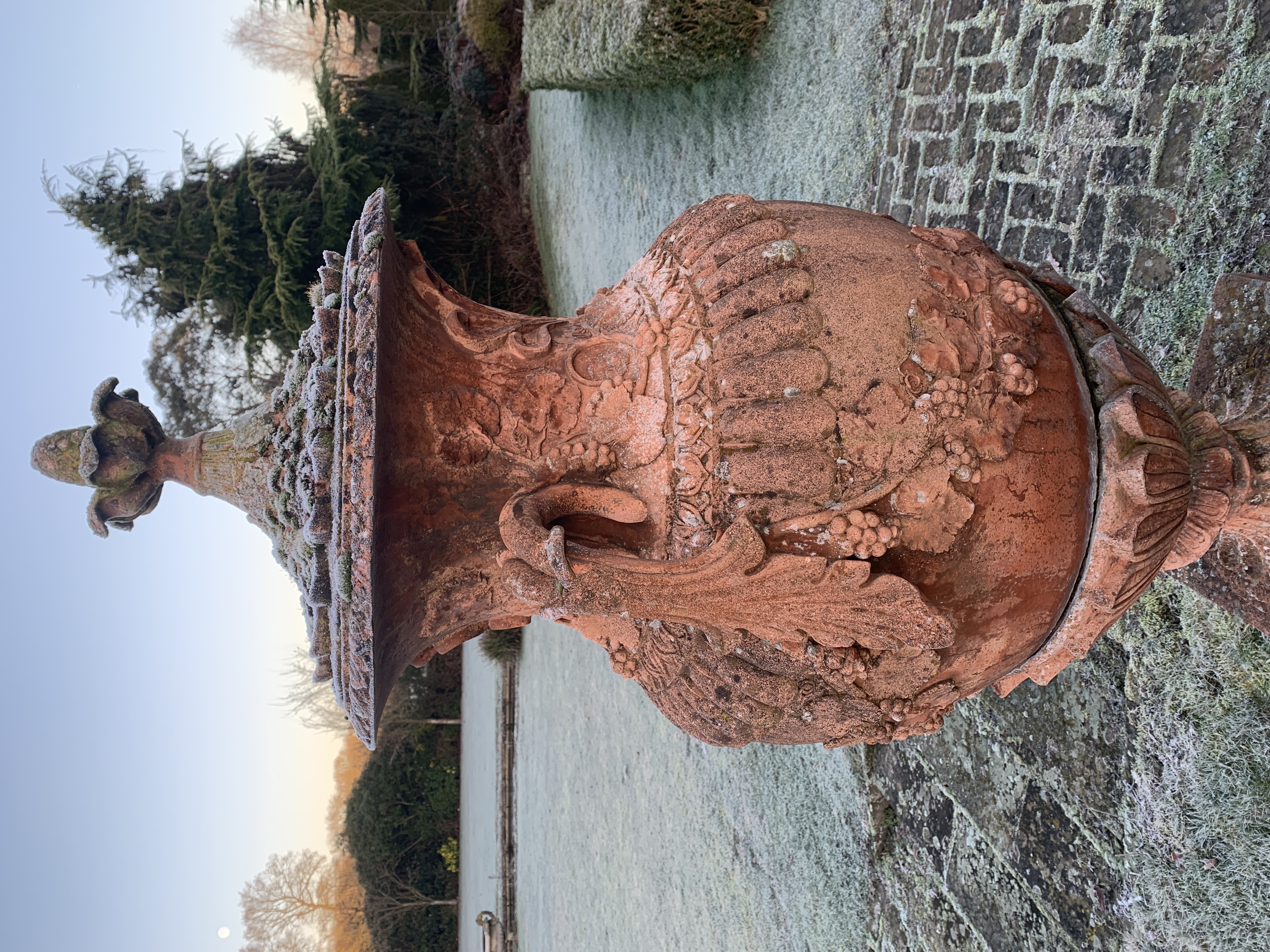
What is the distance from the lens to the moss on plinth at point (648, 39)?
4.89 m

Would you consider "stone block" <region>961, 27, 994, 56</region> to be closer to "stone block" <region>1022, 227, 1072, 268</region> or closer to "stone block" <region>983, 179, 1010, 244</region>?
"stone block" <region>983, 179, 1010, 244</region>

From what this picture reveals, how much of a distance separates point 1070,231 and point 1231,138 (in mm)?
658

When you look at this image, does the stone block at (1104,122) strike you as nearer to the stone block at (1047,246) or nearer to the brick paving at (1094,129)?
the brick paving at (1094,129)

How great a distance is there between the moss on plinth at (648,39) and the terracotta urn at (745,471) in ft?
11.8

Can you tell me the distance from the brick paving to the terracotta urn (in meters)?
1.03

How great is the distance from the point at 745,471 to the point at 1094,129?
2326mm

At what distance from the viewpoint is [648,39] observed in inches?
197

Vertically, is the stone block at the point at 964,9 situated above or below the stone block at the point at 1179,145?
above

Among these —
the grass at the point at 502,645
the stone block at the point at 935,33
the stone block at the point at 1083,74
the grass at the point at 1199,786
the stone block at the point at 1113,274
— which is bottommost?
the grass at the point at 502,645

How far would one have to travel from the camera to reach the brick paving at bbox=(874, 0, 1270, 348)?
2488mm

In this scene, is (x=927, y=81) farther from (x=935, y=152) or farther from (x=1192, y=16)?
(x=1192, y=16)

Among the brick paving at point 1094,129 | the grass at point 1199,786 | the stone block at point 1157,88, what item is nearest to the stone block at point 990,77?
the brick paving at point 1094,129

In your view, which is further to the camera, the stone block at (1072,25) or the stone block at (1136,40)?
the stone block at (1072,25)

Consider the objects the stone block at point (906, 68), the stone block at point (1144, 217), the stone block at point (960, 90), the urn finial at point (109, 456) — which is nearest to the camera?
the urn finial at point (109, 456)
